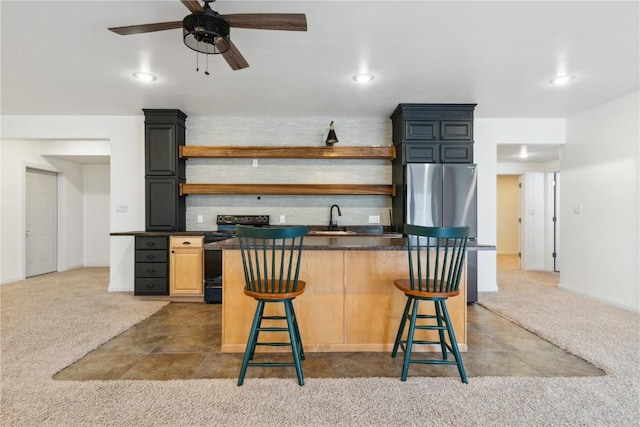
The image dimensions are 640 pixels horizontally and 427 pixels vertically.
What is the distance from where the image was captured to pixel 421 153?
4012 mm

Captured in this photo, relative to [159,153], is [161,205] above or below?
below

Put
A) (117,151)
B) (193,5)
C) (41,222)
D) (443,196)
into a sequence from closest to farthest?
(193,5)
(443,196)
(117,151)
(41,222)

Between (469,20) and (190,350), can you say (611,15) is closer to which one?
(469,20)

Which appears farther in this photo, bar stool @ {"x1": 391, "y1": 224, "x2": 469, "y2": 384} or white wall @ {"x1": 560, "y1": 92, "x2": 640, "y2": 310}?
white wall @ {"x1": 560, "y1": 92, "x2": 640, "y2": 310}

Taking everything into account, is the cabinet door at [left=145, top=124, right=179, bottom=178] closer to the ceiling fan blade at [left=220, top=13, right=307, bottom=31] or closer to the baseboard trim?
the ceiling fan blade at [left=220, top=13, right=307, bottom=31]

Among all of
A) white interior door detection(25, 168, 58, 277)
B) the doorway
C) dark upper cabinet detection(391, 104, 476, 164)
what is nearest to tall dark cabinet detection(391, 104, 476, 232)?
dark upper cabinet detection(391, 104, 476, 164)

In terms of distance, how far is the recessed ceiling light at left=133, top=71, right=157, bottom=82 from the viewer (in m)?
3.17

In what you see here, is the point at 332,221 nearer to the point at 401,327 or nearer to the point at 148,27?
the point at 401,327

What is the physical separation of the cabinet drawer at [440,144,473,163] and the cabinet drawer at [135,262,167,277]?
3895 mm

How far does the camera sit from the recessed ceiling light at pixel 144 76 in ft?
10.4

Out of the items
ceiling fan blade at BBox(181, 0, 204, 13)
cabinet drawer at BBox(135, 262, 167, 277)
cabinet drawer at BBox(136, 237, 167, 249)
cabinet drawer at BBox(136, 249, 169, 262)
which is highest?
ceiling fan blade at BBox(181, 0, 204, 13)

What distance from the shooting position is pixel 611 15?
218 cm

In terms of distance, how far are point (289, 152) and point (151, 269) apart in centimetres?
239

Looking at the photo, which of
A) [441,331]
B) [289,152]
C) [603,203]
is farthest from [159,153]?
[603,203]
